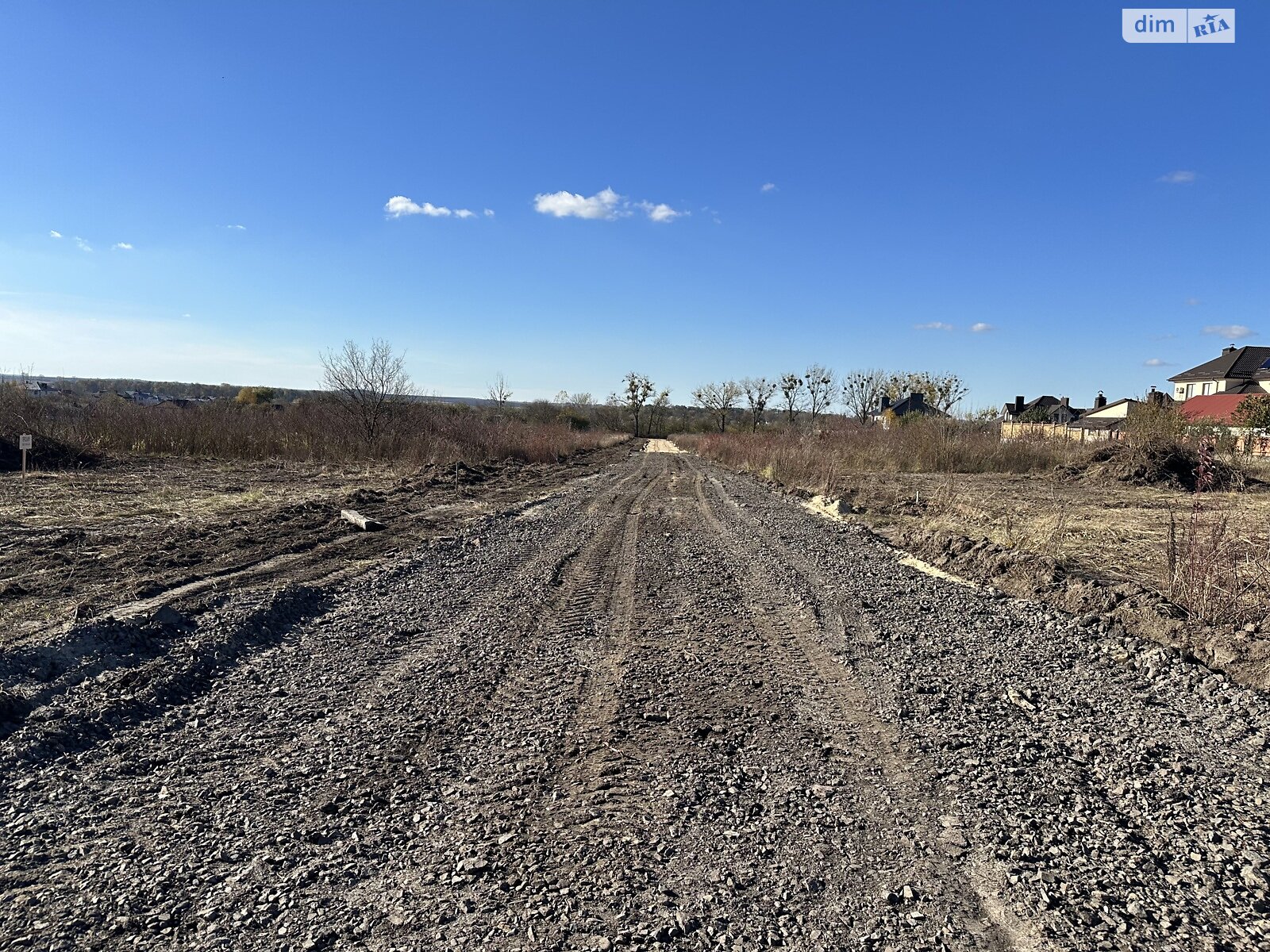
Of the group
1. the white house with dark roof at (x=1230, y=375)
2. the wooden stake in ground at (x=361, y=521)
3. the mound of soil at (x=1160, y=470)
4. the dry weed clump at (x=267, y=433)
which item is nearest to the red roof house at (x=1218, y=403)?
the white house with dark roof at (x=1230, y=375)

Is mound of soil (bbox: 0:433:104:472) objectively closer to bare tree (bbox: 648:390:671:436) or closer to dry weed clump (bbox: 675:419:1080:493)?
dry weed clump (bbox: 675:419:1080:493)

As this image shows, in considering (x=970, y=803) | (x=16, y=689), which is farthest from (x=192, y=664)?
(x=970, y=803)

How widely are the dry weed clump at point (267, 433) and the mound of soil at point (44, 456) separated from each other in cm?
183

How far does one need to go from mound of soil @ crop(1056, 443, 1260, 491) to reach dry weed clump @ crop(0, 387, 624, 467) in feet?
71.0

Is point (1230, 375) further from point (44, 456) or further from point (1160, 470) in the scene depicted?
point (44, 456)

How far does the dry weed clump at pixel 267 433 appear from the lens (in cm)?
2602

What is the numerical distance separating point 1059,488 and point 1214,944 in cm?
2171

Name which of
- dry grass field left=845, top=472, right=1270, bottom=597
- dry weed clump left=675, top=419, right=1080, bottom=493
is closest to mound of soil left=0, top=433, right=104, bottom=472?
dry weed clump left=675, top=419, right=1080, bottom=493

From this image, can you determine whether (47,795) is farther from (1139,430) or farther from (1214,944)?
(1139,430)

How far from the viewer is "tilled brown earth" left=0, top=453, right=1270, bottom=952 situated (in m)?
2.59

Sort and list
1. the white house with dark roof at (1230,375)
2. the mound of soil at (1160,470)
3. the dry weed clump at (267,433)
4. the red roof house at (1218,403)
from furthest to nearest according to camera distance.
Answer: the white house with dark roof at (1230,375), the red roof house at (1218,403), the dry weed clump at (267,433), the mound of soil at (1160,470)

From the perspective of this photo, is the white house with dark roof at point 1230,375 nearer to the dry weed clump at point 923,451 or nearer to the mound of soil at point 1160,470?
the dry weed clump at point 923,451

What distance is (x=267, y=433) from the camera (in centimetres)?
3105

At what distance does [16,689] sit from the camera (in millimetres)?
4418
